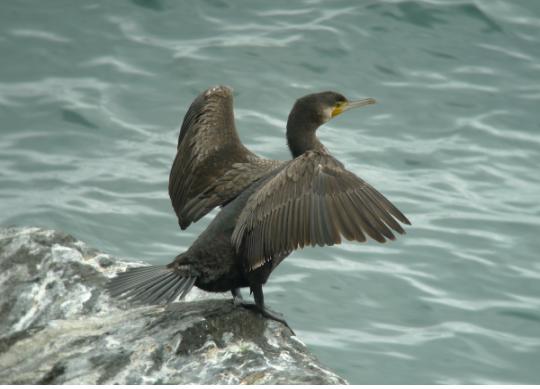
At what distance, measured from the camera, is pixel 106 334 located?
12.5 feet

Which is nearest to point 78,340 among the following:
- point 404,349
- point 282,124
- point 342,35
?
point 404,349

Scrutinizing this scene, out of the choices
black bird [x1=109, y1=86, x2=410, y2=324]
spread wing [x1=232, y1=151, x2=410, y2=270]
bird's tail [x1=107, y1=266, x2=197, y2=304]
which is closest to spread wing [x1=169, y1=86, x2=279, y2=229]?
black bird [x1=109, y1=86, x2=410, y2=324]

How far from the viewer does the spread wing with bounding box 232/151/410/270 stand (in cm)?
398

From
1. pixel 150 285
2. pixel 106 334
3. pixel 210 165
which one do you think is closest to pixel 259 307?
pixel 150 285

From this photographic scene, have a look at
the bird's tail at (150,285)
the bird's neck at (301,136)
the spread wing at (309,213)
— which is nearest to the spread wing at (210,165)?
the bird's neck at (301,136)

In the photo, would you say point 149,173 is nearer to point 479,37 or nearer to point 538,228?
point 538,228

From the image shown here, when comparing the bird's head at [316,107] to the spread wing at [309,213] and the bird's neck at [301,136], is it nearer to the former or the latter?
the bird's neck at [301,136]

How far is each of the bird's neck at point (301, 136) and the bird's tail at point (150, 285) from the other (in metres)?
0.99

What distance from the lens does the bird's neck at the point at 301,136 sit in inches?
191

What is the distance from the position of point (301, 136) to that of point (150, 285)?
1.21 m

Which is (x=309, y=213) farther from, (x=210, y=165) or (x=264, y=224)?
(x=210, y=165)

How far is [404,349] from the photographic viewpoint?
597 centimetres

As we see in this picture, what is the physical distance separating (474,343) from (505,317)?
36 cm

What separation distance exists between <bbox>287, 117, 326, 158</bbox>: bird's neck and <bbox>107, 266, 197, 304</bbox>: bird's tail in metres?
0.99
